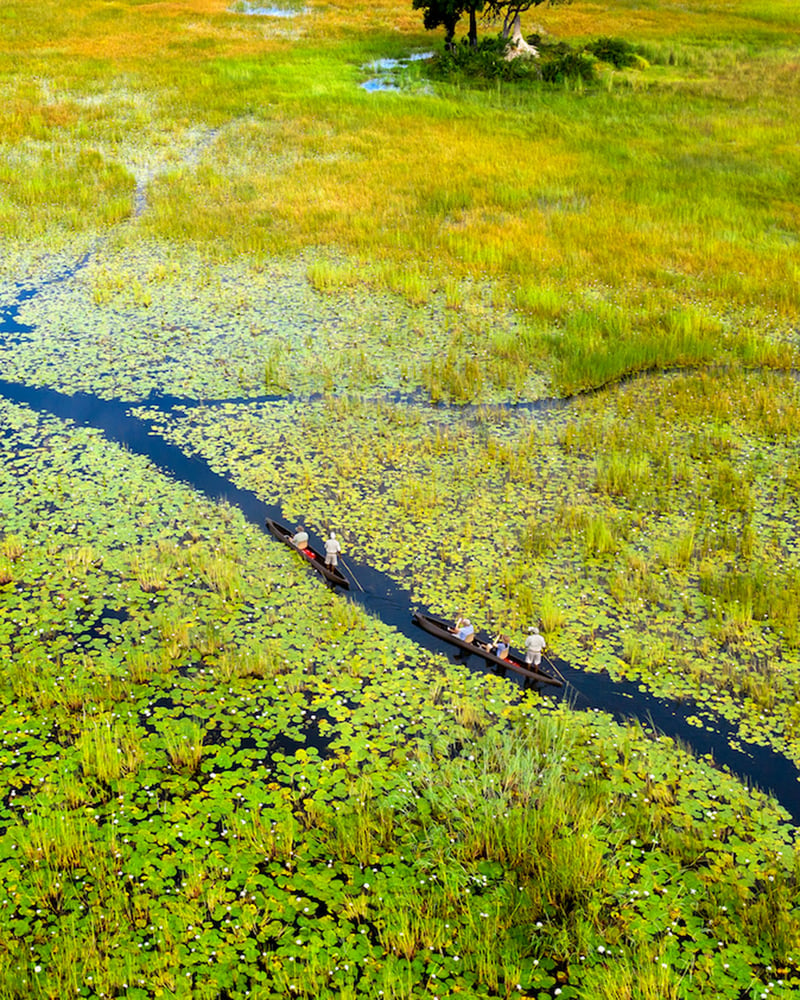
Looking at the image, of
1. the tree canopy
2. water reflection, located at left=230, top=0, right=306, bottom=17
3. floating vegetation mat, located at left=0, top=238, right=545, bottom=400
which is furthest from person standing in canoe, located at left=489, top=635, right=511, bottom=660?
water reflection, located at left=230, top=0, right=306, bottom=17

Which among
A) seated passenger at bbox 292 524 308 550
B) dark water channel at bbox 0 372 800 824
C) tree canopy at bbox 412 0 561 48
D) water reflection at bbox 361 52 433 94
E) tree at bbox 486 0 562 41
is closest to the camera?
dark water channel at bbox 0 372 800 824

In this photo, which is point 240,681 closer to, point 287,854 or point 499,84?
point 287,854

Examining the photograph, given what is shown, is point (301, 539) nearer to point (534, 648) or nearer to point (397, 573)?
point (397, 573)

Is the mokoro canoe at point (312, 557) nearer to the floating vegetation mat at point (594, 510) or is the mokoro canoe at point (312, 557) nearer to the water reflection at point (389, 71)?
the floating vegetation mat at point (594, 510)

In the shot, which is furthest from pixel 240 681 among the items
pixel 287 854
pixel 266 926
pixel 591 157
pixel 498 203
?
pixel 591 157

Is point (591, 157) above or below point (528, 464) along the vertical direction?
above

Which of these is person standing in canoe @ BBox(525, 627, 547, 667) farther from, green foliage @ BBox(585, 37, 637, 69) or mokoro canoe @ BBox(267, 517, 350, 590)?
green foliage @ BBox(585, 37, 637, 69)

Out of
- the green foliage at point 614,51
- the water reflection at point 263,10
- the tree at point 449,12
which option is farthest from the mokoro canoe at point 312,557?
the water reflection at point 263,10

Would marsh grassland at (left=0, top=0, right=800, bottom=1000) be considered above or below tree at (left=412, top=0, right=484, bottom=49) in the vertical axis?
below
